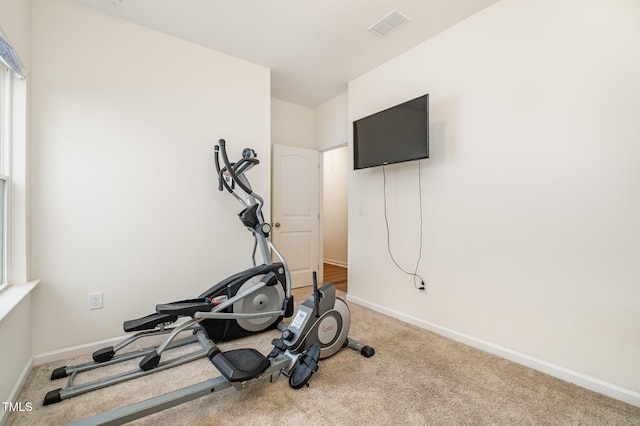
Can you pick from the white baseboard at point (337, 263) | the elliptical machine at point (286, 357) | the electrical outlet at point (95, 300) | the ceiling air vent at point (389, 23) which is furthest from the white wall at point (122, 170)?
the white baseboard at point (337, 263)

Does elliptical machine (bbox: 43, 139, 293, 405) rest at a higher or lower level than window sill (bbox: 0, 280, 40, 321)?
lower

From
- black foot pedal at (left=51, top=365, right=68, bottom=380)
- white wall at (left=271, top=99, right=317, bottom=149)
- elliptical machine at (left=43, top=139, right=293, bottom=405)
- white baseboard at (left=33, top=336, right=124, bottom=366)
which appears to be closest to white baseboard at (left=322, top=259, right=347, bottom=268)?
white wall at (left=271, top=99, right=317, bottom=149)

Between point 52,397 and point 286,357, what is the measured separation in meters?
1.30

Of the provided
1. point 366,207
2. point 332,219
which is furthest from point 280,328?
point 332,219

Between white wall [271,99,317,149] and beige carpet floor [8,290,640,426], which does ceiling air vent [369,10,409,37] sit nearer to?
white wall [271,99,317,149]

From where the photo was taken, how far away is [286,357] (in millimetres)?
1784

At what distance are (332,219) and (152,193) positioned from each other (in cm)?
402

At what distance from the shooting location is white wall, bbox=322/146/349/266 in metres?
5.77

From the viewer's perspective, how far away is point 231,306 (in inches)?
87.5

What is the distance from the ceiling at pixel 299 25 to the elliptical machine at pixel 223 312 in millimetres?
1022

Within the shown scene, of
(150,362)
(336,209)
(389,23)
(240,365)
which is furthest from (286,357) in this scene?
(336,209)

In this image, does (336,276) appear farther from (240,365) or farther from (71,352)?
(71,352)

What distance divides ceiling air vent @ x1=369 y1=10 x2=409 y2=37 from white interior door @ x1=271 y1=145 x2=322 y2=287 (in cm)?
182

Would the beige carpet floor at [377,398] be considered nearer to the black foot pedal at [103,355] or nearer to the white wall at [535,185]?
the black foot pedal at [103,355]
